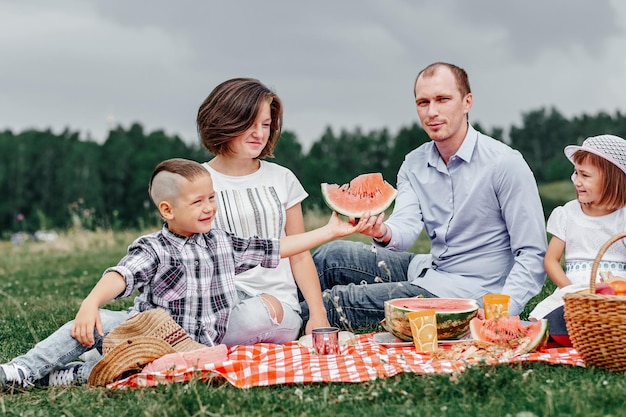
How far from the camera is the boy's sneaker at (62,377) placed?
397 cm

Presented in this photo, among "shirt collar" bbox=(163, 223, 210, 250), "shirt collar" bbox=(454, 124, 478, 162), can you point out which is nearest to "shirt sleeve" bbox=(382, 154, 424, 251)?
"shirt collar" bbox=(454, 124, 478, 162)

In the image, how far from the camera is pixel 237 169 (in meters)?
4.96

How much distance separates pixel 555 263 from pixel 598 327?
1.23 m

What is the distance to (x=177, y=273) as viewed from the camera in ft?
13.9

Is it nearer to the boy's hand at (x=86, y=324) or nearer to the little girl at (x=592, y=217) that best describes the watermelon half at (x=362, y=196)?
the little girl at (x=592, y=217)

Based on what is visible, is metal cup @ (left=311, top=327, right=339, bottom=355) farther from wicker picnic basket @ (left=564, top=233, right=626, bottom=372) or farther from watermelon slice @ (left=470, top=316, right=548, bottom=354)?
wicker picnic basket @ (left=564, top=233, right=626, bottom=372)

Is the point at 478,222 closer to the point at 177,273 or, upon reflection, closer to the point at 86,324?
the point at 177,273

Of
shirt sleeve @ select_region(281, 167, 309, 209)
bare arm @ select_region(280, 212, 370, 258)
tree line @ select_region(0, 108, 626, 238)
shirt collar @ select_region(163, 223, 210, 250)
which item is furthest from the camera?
tree line @ select_region(0, 108, 626, 238)

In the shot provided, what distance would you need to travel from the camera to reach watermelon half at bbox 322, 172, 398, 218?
455 centimetres

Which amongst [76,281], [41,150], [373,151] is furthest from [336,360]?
[41,150]

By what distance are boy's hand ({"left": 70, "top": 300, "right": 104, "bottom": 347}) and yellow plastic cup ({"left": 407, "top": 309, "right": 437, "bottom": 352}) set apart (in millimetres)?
1751

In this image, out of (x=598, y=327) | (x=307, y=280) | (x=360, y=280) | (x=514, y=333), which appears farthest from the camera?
(x=360, y=280)

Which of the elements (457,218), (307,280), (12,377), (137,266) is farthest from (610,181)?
(12,377)

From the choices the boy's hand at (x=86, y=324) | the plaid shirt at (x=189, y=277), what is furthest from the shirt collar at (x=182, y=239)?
the boy's hand at (x=86, y=324)
